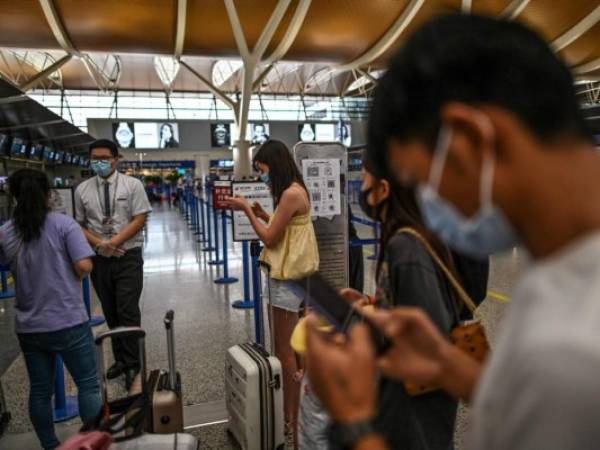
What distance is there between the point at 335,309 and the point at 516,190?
651 mm

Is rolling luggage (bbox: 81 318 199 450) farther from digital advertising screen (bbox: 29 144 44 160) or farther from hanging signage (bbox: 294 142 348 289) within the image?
digital advertising screen (bbox: 29 144 44 160)

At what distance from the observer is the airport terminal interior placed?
4.09 meters

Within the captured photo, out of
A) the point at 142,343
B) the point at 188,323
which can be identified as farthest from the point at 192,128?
the point at 142,343

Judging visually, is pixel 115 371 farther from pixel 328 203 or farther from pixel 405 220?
pixel 405 220

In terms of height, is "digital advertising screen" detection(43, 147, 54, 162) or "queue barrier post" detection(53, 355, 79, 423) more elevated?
"digital advertising screen" detection(43, 147, 54, 162)

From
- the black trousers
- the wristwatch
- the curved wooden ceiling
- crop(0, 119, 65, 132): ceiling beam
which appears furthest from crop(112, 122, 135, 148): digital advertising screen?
the wristwatch

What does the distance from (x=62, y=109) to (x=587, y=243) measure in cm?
3724

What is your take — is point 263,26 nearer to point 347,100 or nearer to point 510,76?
point 510,76

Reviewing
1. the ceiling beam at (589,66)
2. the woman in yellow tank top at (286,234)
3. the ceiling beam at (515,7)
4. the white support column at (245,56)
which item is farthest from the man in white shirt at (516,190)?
the ceiling beam at (589,66)

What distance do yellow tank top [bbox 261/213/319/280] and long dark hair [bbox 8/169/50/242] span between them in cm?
133

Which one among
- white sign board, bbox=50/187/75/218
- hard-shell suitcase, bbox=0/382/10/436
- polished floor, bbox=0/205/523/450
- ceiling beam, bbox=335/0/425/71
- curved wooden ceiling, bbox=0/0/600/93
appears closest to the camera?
hard-shell suitcase, bbox=0/382/10/436

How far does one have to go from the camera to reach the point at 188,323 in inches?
205

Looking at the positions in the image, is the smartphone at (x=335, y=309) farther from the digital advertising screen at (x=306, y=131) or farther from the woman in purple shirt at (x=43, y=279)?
the digital advertising screen at (x=306, y=131)

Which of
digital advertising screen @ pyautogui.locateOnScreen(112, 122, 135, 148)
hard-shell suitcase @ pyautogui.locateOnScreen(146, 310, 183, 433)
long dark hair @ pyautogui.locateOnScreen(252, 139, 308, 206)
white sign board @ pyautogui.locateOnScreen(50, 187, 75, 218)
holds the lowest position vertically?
hard-shell suitcase @ pyautogui.locateOnScreen(146, 310, 183, 433)
